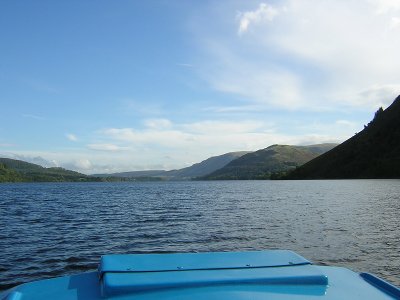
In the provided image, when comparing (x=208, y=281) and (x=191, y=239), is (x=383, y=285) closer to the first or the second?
(x=208, y=281)

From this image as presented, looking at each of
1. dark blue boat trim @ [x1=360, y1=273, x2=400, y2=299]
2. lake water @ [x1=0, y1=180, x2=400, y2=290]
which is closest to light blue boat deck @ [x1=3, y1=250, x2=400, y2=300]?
dark blue boat trim @ [x1=360, y1=273, x2=400, y2=299]

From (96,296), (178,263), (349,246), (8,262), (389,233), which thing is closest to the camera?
(96,296)

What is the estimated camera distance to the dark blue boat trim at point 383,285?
695cm

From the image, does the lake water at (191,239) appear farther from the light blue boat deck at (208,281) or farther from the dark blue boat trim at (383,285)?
the light blue boat deck at (208,281)

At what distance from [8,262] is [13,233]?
13.8m

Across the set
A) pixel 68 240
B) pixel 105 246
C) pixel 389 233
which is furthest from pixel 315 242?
pixel 68 240

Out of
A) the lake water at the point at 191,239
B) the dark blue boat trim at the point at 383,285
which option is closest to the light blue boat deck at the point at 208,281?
the dark blue boat trim at the point at 383,285

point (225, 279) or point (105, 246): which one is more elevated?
point (225, 279)

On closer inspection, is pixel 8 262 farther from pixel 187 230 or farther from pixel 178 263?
pixel 178 263

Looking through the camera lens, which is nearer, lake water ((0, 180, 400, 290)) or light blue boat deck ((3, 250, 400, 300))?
light blue boat deck ((3, 250, 400, 300))

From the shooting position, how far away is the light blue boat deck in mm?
6270

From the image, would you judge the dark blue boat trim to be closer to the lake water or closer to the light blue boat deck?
the light blue boat deck

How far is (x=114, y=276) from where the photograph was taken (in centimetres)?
670

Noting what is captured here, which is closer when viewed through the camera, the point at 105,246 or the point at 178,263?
the point at 178,263
